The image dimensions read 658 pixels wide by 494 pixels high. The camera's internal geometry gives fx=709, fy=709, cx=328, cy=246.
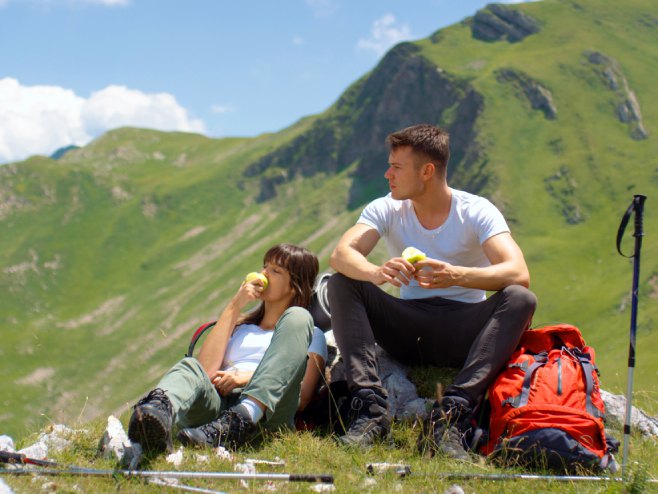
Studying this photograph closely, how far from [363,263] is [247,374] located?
1.75 meters

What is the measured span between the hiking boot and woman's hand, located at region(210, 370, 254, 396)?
1.21 m

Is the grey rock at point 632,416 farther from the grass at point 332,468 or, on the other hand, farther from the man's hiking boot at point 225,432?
the man's hiking boot at point 225,432

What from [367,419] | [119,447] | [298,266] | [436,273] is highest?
[298,266]

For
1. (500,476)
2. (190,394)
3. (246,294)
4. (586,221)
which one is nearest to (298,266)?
(246,294)

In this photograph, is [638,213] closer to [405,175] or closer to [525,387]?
[525,387]

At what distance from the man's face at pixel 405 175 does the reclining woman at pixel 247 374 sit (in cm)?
129

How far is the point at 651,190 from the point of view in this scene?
16988cm

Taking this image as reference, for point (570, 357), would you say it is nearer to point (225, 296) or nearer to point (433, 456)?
point (433, 456)

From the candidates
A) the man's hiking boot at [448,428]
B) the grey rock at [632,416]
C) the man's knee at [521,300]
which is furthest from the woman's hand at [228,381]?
the grey rock at [632,416]

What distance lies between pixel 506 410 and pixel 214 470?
2.87 m

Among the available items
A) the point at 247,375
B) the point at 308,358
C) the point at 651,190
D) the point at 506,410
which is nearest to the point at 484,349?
the point at 506,410

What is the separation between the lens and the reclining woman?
253 inches

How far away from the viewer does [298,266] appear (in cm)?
833

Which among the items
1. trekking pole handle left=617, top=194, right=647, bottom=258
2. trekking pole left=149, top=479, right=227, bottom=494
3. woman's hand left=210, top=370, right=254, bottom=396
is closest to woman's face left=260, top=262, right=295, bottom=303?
woman's hand left=210, top=370, right=254, bottom=396
